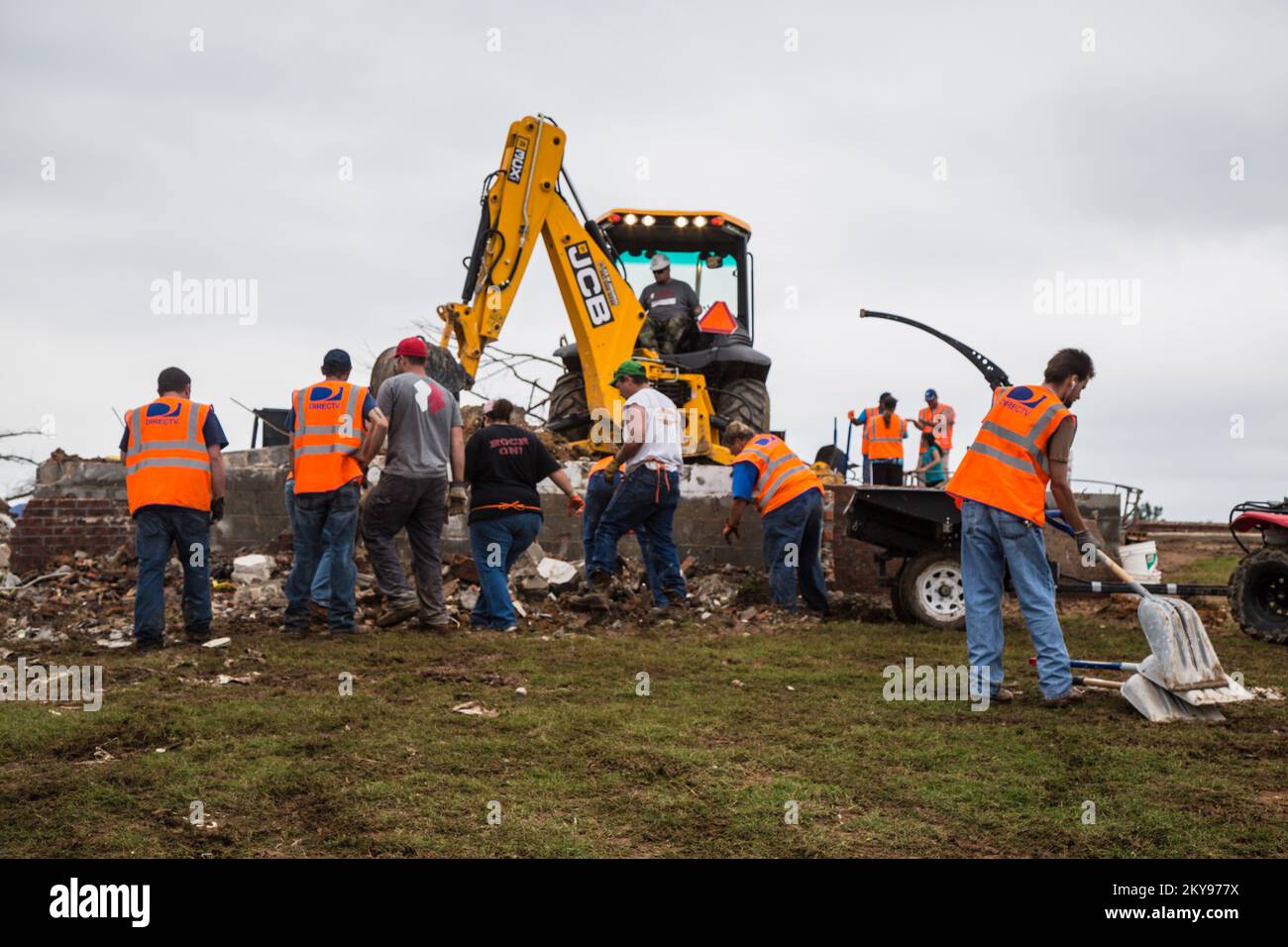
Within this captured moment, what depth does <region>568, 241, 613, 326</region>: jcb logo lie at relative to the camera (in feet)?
40.6

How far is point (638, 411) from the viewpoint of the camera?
962 cm

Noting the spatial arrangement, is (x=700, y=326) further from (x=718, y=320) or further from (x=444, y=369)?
(x=444, y=369)

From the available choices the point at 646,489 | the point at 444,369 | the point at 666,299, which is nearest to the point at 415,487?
the point at 646,489

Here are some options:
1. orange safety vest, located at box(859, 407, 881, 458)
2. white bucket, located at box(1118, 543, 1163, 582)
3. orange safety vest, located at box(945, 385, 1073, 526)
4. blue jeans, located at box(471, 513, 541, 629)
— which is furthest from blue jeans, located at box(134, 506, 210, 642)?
orange safety vest, located at box(859, 407, 881, 458)

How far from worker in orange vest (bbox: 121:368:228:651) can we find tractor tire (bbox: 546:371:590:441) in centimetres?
570

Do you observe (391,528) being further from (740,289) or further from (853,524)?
(740,289)

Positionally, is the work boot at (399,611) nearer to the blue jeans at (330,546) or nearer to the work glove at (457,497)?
the blue jeans at (330,546)

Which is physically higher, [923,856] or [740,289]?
[740,289]

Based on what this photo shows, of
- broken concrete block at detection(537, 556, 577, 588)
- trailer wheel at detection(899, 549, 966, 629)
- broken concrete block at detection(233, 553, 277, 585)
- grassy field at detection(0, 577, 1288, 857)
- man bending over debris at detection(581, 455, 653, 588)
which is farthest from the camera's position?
broken concrete block at detection(233, 553, 277, 585)

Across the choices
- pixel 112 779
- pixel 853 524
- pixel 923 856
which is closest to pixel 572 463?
pixel 853 524

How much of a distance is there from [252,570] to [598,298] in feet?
14.1

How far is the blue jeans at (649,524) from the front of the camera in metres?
9.65

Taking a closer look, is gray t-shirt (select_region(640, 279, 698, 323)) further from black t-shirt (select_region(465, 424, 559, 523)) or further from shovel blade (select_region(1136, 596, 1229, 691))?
shovel blade (select_region(1136, 596, 1229, 691))
